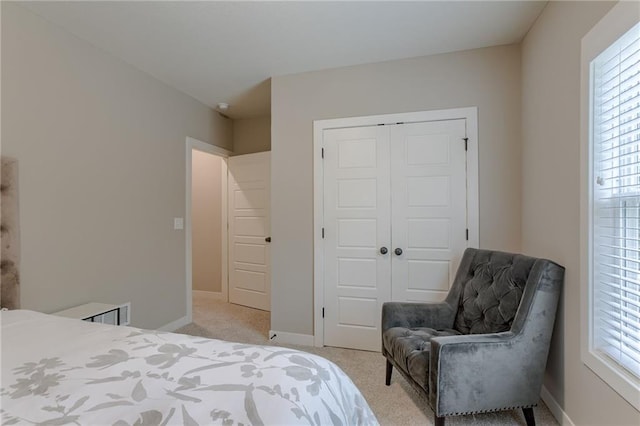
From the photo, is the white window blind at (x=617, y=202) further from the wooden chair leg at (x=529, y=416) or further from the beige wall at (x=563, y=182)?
the wooden chair leg at (x=529, y=416)

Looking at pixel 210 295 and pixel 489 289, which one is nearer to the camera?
pixel 489 289

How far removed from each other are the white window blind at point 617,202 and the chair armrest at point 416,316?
2.74 ft

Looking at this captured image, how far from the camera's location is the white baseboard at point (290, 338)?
2.87 meters

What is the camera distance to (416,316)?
7.06 ft

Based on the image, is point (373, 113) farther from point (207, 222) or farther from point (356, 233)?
point (207, 222)

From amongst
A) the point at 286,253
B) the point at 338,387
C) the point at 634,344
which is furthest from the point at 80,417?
the point at 286,253

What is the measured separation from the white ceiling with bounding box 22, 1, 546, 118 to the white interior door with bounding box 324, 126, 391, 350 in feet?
2.27

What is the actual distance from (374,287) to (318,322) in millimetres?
614

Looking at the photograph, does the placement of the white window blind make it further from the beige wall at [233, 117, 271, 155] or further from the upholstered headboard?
the beige wall at [233, 117, 271, 155]

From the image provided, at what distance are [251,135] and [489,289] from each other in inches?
136

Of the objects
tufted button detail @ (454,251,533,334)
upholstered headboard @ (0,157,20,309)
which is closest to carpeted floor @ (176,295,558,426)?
tufted button detail @ (454,251,533,334)

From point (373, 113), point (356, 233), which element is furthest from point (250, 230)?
point (373, 113)

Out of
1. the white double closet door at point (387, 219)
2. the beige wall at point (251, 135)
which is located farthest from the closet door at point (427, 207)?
the beige wall at point (251, 135)

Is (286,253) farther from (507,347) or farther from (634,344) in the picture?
(634,344)
